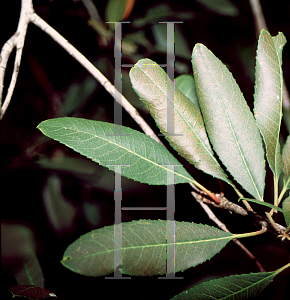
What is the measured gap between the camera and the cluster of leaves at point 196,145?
0.32 metres

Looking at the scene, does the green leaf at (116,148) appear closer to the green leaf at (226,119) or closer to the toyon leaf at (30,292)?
the green leaf at (226,119)

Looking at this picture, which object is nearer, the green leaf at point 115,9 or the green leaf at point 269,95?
the green leaf at point 269,95

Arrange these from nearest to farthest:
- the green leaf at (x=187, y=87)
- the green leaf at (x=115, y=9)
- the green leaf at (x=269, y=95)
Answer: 1. the green leaf at (x=269, y=95)
2. the green leaf at (x=187, y=87)
3. the green leaf at (x=115, y=9)

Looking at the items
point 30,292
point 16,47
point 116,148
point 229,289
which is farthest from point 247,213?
point 16,47

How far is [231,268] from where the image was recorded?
2.42ft

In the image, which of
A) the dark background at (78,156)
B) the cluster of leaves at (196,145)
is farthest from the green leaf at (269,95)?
the dark background at (78,156)

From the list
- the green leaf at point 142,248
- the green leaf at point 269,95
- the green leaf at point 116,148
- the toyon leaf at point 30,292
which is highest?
the green leaf at point 269,95

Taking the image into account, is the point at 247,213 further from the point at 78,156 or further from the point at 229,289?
the point at 78,156

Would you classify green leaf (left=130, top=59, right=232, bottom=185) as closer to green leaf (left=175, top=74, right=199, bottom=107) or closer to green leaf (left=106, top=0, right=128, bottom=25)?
green leaf (left=175, top=74, right=199, bottom=107)

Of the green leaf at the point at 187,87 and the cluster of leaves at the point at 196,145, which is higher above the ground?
the green leaf at the point at 187,87

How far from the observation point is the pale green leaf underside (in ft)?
1.08

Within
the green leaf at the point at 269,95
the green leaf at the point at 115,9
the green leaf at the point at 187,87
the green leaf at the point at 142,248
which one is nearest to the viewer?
the green leaf at the point at 142,248

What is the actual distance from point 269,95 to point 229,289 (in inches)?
11.8

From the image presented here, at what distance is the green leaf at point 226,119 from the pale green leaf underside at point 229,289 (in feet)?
0.40
